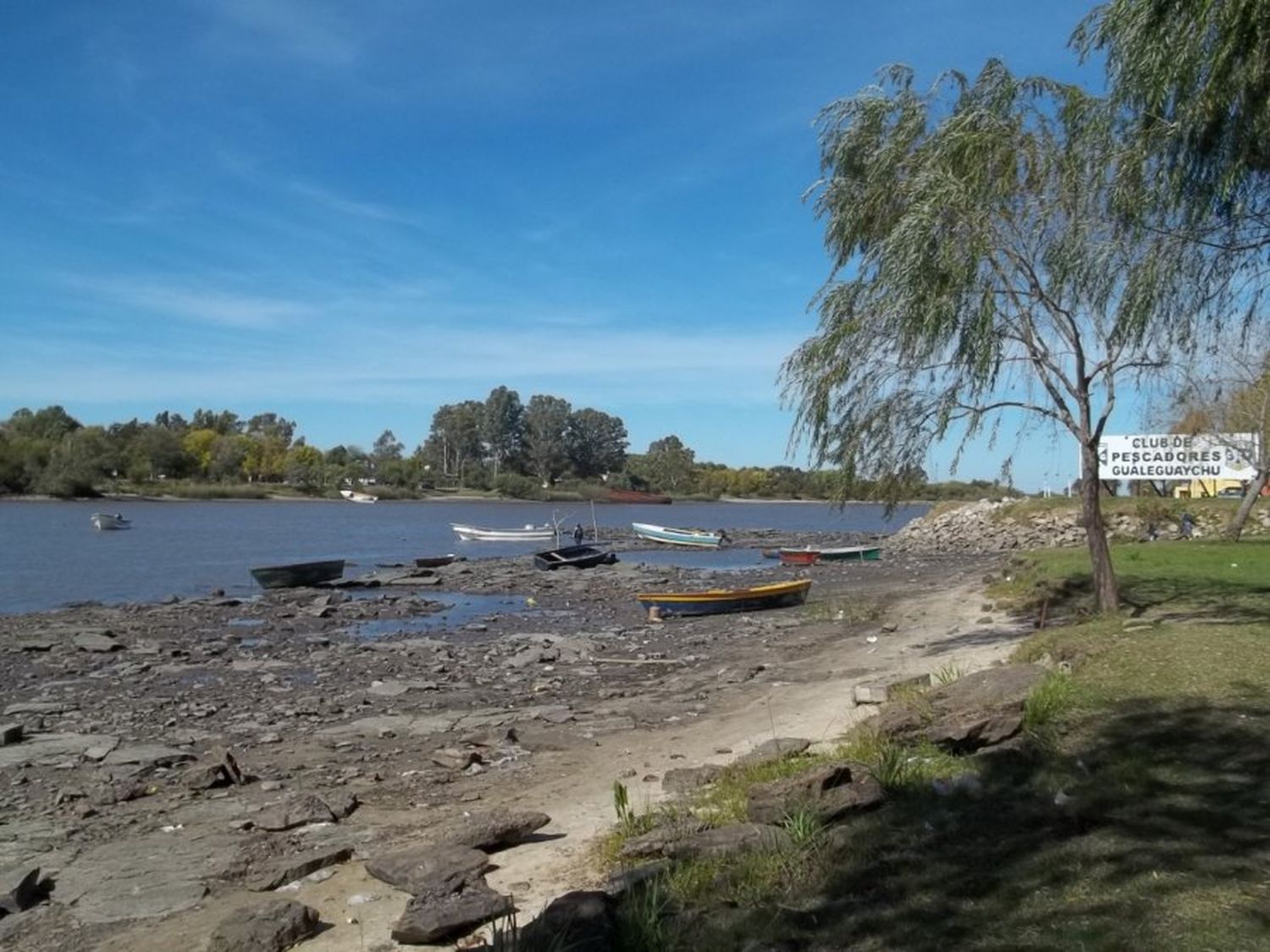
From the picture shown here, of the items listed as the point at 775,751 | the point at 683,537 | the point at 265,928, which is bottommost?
the point at 265,928

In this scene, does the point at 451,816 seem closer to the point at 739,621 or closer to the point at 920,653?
the point at 920,653

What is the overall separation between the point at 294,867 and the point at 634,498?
444 ft

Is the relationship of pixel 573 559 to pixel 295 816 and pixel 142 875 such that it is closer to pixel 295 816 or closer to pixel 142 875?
pixel 295 816

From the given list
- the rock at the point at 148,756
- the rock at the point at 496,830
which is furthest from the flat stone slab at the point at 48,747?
the rock at the point at 496,830

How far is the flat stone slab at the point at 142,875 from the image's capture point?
8055 mm

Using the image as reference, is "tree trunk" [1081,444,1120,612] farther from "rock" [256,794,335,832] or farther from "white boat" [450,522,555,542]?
"white boat" [450,522,555,542]

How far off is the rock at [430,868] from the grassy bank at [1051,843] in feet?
3.25

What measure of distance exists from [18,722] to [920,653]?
1364 centimetres

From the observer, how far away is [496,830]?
8.29m

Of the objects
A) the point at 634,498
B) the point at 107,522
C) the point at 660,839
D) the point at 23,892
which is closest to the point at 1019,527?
the point at 660,839

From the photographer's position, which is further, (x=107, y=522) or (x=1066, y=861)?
(x=107, y=522)

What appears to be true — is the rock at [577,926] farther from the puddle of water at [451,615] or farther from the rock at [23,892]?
the puddle of water at [451,615]

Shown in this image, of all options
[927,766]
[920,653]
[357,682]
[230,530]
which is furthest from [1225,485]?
[230,530]

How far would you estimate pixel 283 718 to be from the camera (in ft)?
51.8
